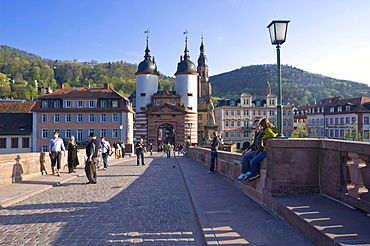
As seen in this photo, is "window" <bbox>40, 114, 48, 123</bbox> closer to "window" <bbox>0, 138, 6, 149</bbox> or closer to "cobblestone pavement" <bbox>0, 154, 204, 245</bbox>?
"window" <bbox>0, 138, 6, 149</bbox>

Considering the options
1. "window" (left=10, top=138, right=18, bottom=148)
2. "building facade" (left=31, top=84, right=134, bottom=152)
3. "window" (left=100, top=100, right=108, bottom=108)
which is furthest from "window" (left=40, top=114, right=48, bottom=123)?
"window" (left=100, top=100, right=108, bottom=108)

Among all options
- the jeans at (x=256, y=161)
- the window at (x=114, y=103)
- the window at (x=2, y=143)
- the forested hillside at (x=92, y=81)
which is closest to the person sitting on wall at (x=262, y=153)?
the jeans at (x=256, y=161)

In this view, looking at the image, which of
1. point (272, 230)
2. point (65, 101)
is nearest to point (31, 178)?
point (272, 230)

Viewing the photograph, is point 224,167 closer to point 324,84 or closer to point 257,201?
point 257,201

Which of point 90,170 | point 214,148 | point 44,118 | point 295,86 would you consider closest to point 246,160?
point 214,148

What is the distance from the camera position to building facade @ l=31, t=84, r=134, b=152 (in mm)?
54031

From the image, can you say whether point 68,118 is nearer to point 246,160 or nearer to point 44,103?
point 44,103

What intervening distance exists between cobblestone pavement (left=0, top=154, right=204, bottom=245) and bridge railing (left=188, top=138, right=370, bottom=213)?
5.74ft

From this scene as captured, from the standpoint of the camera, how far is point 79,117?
179 feet

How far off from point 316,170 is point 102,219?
163 inches

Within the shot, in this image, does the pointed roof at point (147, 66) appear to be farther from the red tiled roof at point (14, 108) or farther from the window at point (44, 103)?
the red tiled roof at point (14, 108)

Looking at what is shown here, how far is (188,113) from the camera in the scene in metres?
57.8

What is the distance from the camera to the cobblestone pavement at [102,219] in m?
5.29

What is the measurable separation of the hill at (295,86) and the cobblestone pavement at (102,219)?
132 meters
